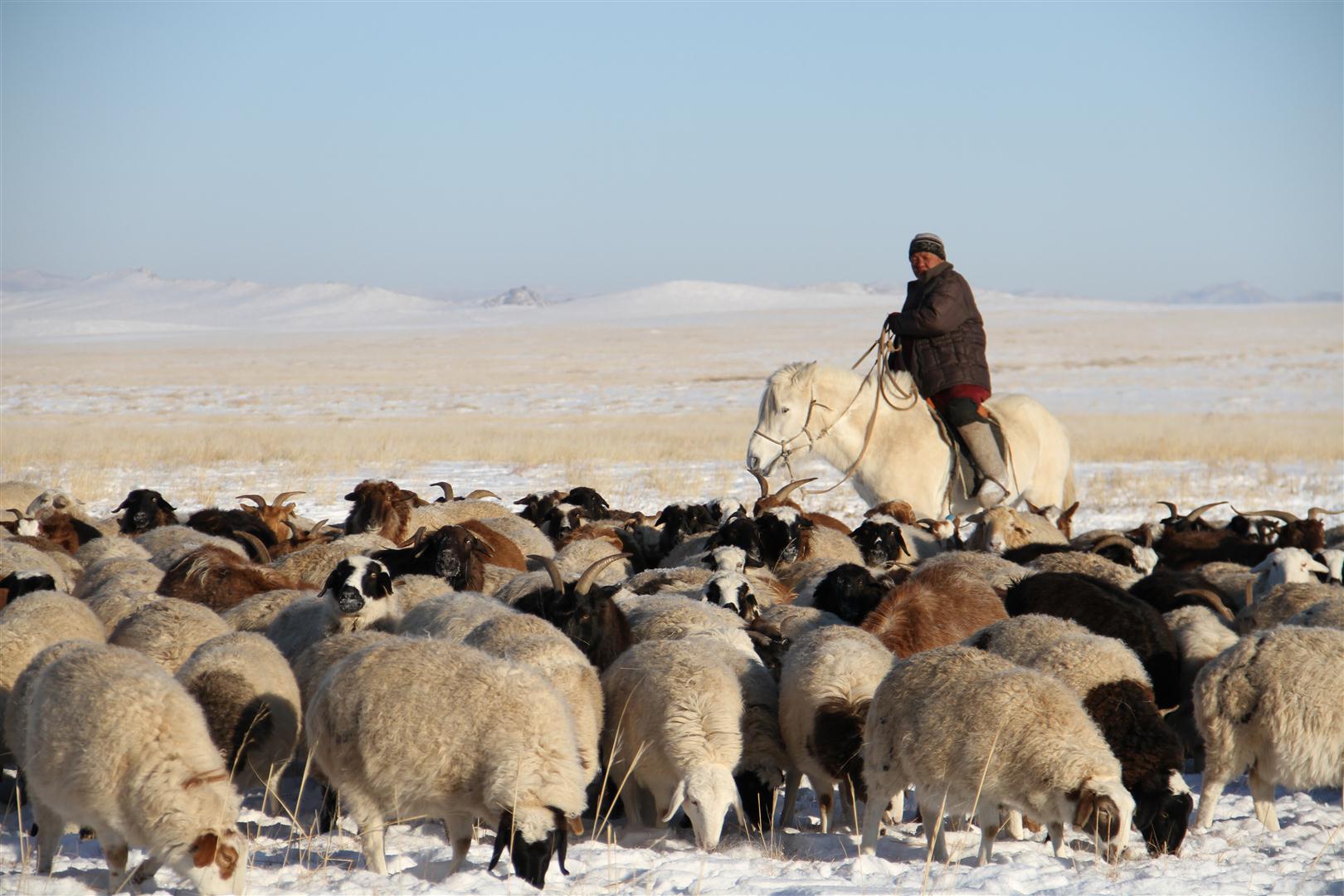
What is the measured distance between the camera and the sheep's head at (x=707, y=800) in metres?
5.76

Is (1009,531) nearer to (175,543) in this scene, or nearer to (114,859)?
(175,543)

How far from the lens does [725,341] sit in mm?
93188

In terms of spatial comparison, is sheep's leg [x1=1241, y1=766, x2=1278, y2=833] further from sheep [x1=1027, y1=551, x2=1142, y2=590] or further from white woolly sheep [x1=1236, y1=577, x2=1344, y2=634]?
sheep [x1=1027, y1=551, x2=1142, y2=590]

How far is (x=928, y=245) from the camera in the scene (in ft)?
39.8

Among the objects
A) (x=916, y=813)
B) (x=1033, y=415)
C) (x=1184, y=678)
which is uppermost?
(x=1033, y=415)

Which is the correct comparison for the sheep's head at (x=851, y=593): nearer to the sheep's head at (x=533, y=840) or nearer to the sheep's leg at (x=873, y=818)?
the sheep's leg at (x=873, y=818)

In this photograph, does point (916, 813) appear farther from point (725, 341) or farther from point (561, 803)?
point (725, 341)

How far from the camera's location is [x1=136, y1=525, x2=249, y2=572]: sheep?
32.6ft

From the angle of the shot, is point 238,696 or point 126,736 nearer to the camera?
point 126,736

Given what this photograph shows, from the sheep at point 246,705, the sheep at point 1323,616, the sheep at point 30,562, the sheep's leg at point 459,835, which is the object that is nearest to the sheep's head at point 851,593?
the sheep at point 1323,616

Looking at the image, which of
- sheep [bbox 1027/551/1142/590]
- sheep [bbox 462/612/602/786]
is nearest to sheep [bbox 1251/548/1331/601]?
sheep [bbox 1027/551/1142/590]

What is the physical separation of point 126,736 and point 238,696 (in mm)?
1013

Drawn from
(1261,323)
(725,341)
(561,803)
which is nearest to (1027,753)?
(561,803)

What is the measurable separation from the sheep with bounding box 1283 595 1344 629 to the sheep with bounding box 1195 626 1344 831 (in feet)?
2.93
